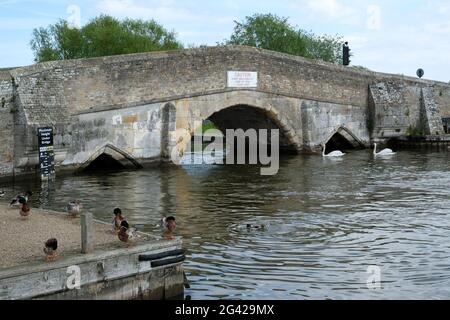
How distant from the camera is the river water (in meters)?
9.22

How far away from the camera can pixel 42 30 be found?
42562 mm

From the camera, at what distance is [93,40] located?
38375 millimetres

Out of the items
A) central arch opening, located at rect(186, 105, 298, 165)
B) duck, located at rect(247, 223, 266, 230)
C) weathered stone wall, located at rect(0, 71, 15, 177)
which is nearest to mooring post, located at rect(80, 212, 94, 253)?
duck, located at rect(247, 223, 266, 230)

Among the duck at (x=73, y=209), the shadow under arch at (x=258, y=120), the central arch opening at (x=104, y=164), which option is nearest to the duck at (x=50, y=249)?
the duck at (x=73, y=209)

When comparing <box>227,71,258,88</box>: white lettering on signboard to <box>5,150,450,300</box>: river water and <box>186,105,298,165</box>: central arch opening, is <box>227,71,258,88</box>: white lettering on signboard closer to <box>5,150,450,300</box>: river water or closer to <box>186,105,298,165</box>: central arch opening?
<box>186,105,298,165</box>: central arch opening

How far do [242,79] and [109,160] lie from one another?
6.09 metres

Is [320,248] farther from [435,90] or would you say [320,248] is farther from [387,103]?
[435,90]

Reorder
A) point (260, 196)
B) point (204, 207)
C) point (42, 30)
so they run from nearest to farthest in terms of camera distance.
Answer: point (204, 207) < point (260, 196) < point (42, 30)

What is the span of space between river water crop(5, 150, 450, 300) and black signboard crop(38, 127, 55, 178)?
0.50m

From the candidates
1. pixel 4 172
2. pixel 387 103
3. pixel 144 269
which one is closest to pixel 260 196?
pixel 4 172

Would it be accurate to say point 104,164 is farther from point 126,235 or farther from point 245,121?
point 126,235

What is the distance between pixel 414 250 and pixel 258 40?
3832cm

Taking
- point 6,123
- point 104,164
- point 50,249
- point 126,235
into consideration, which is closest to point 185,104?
point 104,164

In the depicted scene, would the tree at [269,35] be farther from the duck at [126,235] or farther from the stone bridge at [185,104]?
the duck at [126,235]
